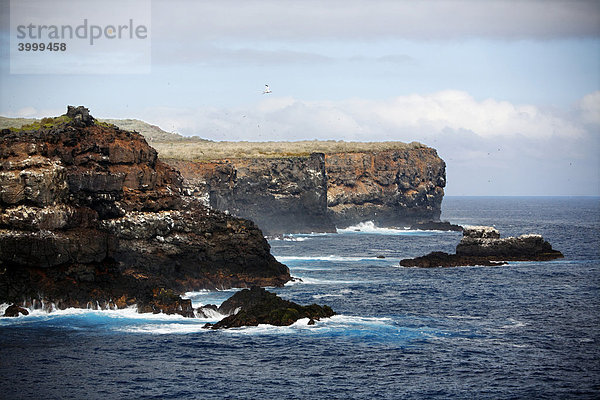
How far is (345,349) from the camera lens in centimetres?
4747

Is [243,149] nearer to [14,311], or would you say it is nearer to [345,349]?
[14,311]

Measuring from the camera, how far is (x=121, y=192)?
6719cm

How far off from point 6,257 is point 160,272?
44.3 feet

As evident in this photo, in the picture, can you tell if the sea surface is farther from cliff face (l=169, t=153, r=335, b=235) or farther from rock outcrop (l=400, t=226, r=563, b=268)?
cliff face (l=169, t=153, r=335, b=235)

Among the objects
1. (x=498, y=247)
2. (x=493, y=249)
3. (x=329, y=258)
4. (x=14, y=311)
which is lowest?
(x=329, y=258)

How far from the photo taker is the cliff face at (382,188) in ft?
570

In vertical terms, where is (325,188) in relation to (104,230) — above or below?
above

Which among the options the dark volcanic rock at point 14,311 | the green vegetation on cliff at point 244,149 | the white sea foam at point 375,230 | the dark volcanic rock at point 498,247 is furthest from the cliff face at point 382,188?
the dark volcanic rock at point 14,311

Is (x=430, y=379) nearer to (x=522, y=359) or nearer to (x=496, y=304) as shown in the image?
(x=522, y=359)

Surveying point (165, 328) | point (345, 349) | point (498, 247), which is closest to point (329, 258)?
point (498, 247)

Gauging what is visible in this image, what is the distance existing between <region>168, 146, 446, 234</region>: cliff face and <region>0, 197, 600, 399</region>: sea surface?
63.3 meters

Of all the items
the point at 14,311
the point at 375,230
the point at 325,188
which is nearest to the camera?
the point at 14,311

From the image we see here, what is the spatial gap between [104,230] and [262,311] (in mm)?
16953

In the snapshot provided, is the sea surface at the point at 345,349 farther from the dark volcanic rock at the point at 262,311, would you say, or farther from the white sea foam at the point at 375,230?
the white sea foam at the point at 375,230
